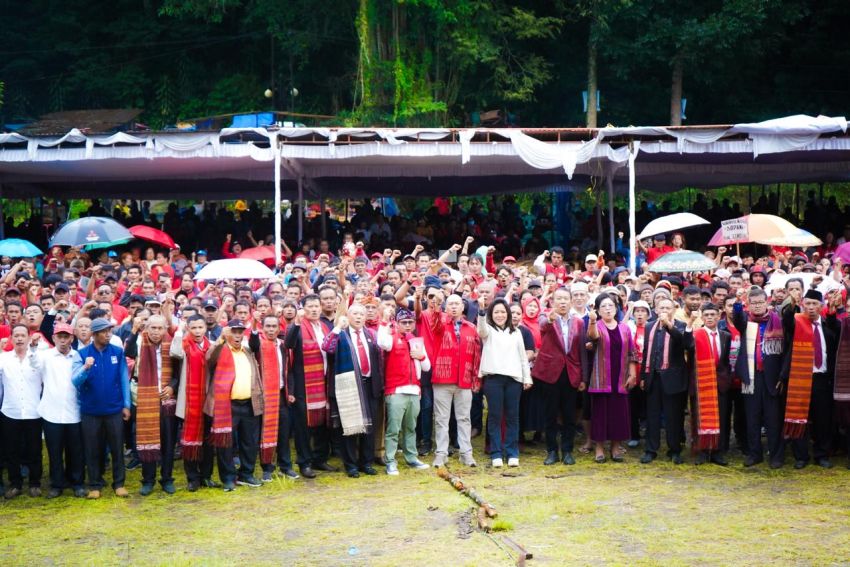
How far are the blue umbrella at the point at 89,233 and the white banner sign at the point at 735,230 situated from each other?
7413 millimetres

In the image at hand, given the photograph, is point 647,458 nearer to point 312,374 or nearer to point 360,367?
point 360,367

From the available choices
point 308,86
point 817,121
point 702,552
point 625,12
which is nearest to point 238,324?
point 702,552

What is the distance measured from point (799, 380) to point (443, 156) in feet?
25.1

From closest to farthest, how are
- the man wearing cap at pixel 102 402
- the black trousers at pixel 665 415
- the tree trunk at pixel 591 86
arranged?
the man wearing cap at pixel 102 402 < the black trousers at pixel 665 415 < the tree trunk at pixel 591 86

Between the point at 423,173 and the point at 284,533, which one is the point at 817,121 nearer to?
the point at 423,173

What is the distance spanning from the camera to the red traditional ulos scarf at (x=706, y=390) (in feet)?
32.4

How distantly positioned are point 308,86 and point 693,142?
1585cm

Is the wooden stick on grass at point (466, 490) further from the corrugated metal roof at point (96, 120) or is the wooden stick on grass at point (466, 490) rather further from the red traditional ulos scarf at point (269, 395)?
the corrugated metal roof at point (96, 120)

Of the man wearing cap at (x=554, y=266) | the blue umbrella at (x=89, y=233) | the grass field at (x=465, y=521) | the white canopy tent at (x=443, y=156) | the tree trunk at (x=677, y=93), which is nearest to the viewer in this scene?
the grass field at (x=465, y=521)

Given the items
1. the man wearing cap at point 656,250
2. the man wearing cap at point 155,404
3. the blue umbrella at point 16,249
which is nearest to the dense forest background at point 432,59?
the man wearing cap at point 656,250

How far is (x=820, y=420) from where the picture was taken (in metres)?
9.96

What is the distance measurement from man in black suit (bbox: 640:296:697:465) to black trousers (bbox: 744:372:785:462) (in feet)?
1.91

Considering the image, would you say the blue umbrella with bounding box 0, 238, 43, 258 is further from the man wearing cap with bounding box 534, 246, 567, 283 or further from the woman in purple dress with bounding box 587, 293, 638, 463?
the woman in purple dress with bounding box 587, 293, 638, 463

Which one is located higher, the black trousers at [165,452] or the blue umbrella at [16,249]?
the blue umbrella at [16,249]
